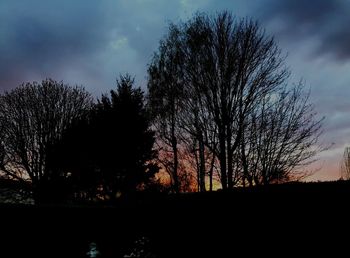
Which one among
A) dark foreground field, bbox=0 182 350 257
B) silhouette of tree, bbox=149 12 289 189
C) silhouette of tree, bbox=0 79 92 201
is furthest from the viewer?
silhouette of tree, bbox=0 79 92 201

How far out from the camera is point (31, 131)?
2900 cm

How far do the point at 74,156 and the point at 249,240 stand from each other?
20.3 metres

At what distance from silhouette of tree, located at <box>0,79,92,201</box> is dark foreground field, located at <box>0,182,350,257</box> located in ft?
60.1

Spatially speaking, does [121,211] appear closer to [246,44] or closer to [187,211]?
[187,211]

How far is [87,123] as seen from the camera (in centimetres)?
2634

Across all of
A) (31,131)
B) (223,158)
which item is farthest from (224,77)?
(31,131)

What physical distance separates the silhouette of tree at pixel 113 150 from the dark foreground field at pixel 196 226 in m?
12.6

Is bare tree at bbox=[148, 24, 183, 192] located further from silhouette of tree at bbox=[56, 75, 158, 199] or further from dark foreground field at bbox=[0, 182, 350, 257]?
dark foreground field at bbox=[0, 182, 350, 257]

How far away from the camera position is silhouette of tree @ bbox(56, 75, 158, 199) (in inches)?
947

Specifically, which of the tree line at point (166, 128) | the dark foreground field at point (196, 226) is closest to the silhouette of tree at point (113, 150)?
the tree line at point (166, 128)

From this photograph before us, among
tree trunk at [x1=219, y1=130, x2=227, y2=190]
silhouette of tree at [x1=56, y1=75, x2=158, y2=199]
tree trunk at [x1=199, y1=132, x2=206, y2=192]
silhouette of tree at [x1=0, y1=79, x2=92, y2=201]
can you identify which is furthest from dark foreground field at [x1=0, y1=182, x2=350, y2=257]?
silhouette of tree at [x1=0, y1=79, x2=92, y2=201]

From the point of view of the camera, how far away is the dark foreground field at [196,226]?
6914mm

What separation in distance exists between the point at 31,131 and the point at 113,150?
8901 millimetres

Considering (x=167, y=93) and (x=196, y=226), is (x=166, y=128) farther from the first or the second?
(x=196, y=226)
